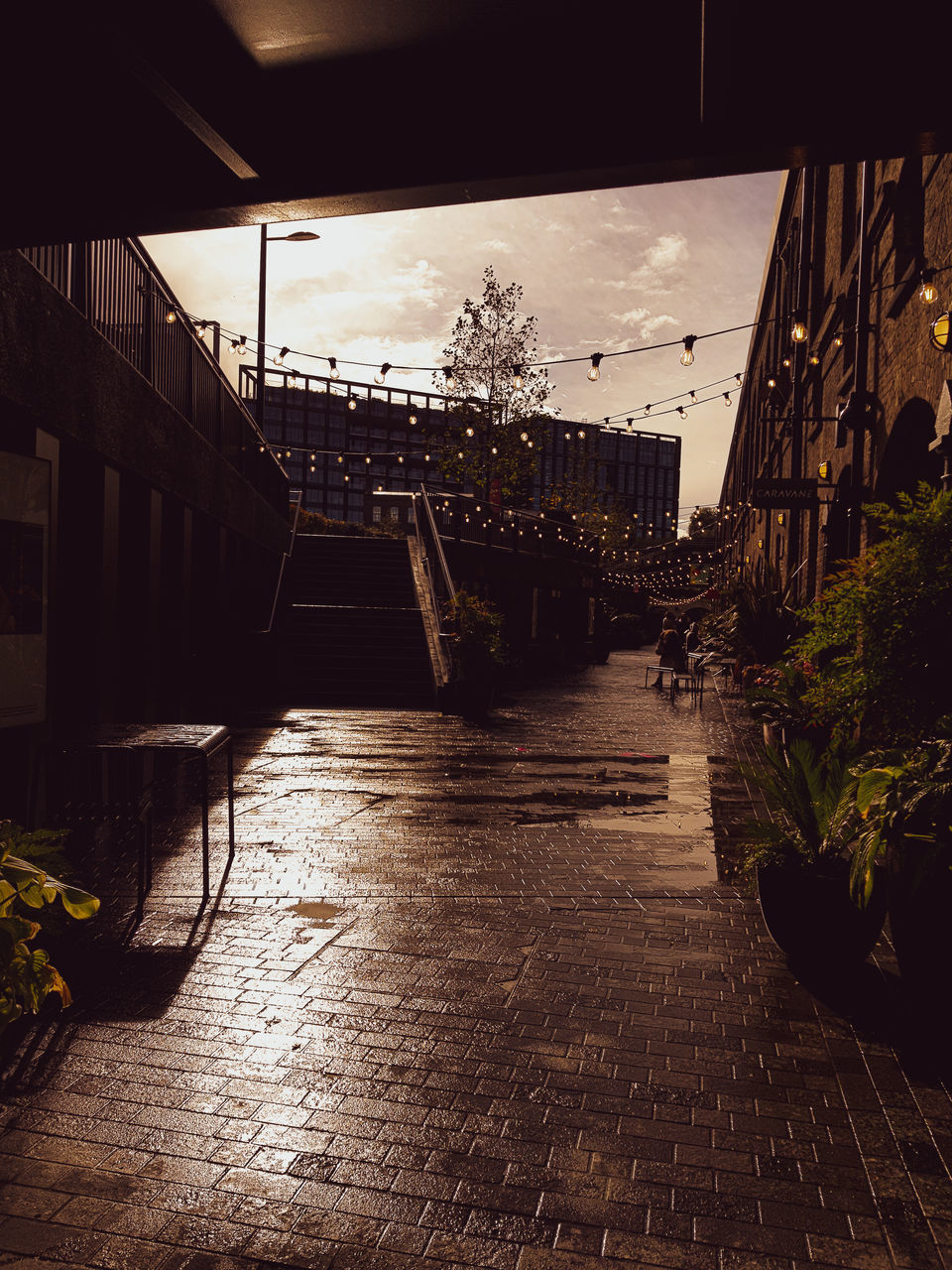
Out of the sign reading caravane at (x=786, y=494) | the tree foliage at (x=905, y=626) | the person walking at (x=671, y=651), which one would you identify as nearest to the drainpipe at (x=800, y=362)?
the sign reading caravane at (x=786, y=494)

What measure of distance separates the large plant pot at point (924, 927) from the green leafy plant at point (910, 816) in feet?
0.18

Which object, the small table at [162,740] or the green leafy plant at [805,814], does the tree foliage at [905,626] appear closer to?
the green leafy plant at [805,814]

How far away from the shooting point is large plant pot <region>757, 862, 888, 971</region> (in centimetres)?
441

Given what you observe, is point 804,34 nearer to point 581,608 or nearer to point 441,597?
point 441,597

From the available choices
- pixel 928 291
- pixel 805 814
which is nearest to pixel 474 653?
pixel 928 291

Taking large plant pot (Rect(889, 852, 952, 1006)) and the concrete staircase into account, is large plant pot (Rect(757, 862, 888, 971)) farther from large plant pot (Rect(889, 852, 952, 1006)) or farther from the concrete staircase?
the concrete staircase

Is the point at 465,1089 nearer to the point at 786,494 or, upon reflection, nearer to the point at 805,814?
the point at 805,814

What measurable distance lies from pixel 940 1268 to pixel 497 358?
33.1 m

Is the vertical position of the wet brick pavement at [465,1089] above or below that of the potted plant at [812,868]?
below

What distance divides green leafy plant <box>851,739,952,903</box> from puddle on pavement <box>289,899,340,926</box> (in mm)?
2847

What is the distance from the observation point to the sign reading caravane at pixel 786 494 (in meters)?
13.3

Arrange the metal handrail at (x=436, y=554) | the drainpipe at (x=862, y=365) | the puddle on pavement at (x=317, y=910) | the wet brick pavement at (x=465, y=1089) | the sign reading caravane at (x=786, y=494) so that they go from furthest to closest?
the metal handrail at (x=436, y=554), the sign reading caravane at (x=786, y=494), the drainpipe at (x=862, y=365), the puddle on pavement at (x=317, y=910), the wet brick pavement at (x=465, y=1089)

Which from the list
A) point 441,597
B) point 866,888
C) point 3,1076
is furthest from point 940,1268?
point 441,597

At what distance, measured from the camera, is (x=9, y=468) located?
19.2ft
